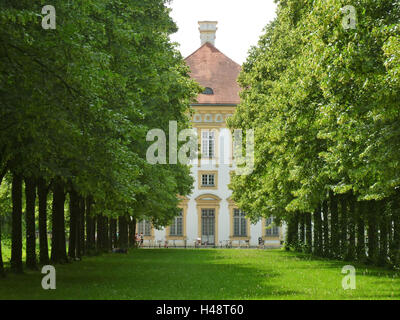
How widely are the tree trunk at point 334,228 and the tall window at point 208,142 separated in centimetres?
4633

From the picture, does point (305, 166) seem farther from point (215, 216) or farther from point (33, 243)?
point (215, 216)

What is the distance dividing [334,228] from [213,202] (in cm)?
4770

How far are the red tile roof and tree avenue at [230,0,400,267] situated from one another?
3436 cm

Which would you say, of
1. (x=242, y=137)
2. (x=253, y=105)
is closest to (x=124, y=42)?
(x=253, y=105)

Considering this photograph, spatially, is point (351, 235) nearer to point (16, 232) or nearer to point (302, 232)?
point (302, 232)

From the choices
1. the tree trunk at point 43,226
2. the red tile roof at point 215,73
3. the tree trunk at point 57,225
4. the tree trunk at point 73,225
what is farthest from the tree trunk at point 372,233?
Answer: the red tile roof at point 215,73

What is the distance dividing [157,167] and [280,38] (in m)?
9.45

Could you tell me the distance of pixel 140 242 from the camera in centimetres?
8150

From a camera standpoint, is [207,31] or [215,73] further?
[207,31]

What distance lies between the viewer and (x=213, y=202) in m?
85.8

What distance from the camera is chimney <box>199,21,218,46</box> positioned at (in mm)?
93875

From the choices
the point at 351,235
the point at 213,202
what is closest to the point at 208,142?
the point at 213,202

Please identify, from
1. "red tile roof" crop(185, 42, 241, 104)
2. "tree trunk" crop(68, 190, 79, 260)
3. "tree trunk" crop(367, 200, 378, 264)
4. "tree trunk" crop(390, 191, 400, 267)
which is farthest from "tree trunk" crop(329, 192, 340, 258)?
"red tile roof" crop(185, 42, 241, 104)

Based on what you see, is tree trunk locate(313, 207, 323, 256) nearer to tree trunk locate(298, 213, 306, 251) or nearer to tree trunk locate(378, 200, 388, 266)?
tree trunk locate(298, 213, 306, 251)
